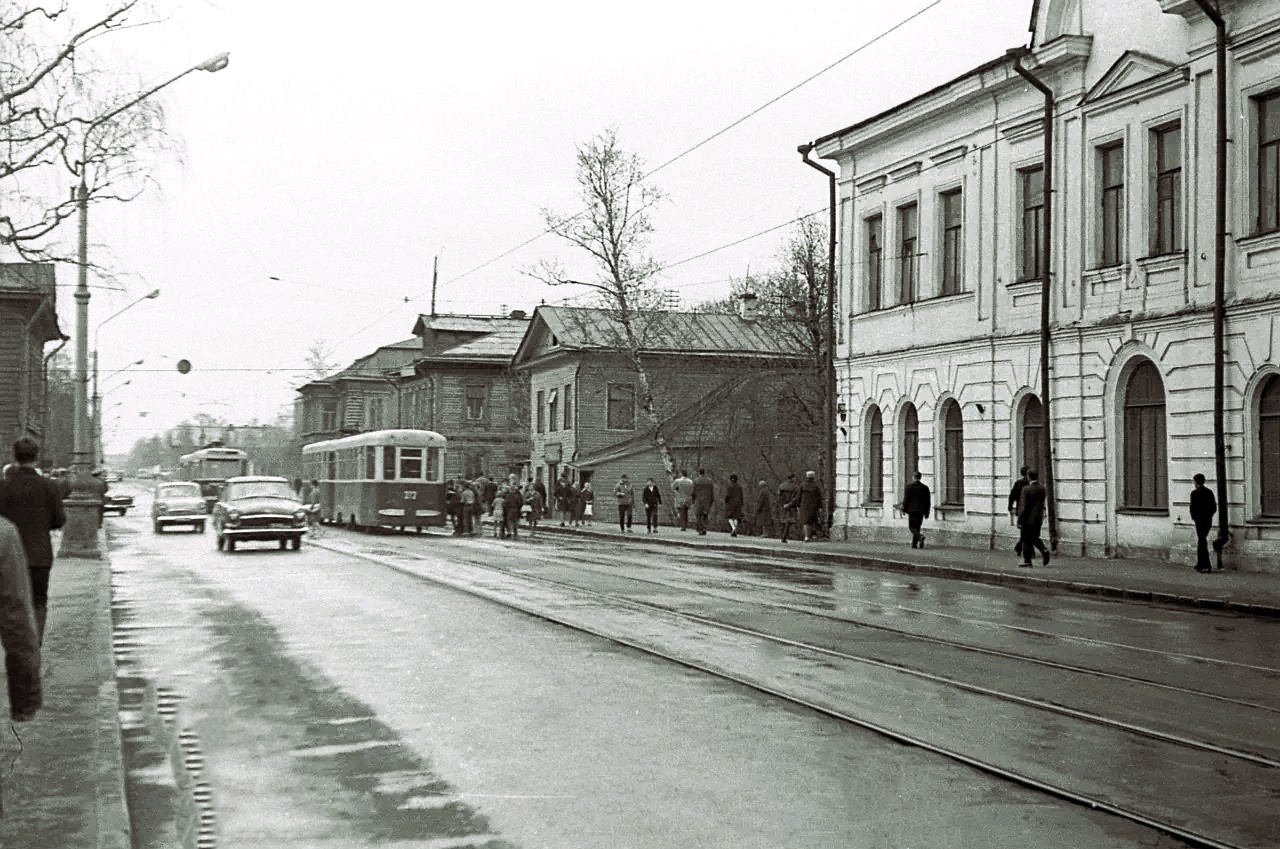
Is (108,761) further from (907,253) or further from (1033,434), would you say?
(907,253)

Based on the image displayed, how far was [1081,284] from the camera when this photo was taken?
2767 centimetres

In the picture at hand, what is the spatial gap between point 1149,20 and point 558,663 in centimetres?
1895

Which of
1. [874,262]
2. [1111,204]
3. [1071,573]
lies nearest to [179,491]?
[874,262]

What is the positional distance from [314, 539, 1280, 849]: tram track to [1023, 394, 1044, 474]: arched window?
10704 mm

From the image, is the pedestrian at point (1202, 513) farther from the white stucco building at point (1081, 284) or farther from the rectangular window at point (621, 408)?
the rectangular window at point (621, 408)

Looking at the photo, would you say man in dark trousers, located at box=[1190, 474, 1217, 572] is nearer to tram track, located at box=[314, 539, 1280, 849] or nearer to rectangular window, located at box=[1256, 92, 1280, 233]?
rectangular window, located at box=[1256, 92, 1280, 233]

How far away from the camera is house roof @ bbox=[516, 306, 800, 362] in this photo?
61062mm

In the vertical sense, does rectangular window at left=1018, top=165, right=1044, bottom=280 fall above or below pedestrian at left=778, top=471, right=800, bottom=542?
above

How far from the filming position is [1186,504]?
81.4ft

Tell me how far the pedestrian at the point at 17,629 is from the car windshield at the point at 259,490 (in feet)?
95.0

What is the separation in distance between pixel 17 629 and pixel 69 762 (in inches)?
129

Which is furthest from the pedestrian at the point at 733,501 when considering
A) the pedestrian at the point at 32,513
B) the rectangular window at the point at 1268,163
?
the pedestrian at the point at 32,513

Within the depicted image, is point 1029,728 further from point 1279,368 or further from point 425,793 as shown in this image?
point 1279,368

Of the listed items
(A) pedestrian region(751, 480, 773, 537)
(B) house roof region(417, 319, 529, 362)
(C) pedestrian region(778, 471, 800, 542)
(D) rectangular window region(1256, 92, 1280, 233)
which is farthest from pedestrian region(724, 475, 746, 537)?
(B) house roof region(417, 319, 529, 362)
